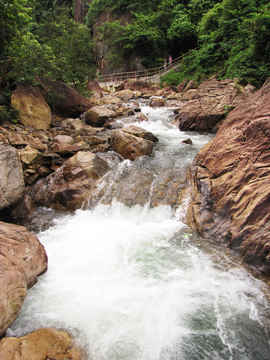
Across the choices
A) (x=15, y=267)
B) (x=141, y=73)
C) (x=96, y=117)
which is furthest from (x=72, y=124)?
(x=141, y=73)

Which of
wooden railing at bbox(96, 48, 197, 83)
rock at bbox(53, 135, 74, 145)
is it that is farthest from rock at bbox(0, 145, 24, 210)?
wooden railing at bbox(96, 48, 197, 83)

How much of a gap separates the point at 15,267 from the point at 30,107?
8310 millimetres

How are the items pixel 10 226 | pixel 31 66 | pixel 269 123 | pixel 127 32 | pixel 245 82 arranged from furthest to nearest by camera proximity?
1. pixel 127 32
2. pixel 245 82
3. pixel 31 66
4. pixel 269 123
5. pixel 10 226

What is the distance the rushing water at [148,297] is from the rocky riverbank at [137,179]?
472 millimetres

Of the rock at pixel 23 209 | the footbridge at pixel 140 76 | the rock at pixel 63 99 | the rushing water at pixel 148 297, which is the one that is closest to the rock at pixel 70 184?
the rock at pixel 23 209

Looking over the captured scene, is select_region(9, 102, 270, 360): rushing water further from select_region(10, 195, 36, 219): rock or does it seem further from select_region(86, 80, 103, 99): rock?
select_region(86, 80, 103, 99): rock

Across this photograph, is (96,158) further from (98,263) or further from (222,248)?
(222,248)

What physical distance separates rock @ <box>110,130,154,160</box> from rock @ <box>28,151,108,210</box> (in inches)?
50.2

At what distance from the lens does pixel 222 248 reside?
4609 millimetres

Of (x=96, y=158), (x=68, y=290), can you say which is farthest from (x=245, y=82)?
(x=68, y=290)

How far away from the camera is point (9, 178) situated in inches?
226

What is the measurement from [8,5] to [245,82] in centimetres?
1166

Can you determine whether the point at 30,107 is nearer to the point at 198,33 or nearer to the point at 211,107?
the point at 211,107

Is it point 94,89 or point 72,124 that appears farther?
point 94,89
